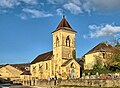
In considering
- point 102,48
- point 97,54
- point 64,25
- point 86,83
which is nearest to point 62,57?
point 64,25

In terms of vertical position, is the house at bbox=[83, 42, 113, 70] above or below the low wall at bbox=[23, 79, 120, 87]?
above

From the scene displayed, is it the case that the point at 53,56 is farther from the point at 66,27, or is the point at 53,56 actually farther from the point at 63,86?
the point at 63,86

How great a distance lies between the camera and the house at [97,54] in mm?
62850

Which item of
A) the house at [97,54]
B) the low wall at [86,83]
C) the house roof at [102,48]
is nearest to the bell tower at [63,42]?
the house at [97,54]

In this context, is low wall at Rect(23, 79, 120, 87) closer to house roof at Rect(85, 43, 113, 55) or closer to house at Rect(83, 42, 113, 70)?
house at Rect(83, 42, 113, 70)

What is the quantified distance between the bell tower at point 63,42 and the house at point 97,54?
5941mm

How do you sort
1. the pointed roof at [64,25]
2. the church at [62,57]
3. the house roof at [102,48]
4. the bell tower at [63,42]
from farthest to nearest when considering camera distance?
1. the pointed roof at [64,25]
2. the bell tower at [63,42]
3. the church at [62,57]
4. the house roof at [102,48]

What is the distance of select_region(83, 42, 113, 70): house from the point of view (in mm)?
62850

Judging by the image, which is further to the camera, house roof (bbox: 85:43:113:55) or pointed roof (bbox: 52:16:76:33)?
pointed roof (bbox: 52:16:76:33)

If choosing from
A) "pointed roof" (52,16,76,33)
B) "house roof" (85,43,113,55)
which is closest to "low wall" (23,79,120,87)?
"house roof" (85,43,113,55)

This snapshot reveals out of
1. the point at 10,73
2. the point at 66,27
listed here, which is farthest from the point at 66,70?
the point at 10,73

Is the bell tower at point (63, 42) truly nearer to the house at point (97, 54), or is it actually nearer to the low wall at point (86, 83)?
the house at point (97, 54)

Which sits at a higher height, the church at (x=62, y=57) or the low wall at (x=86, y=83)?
the church at (x=62, y=57)

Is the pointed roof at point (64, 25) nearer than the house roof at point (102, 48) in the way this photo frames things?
No
